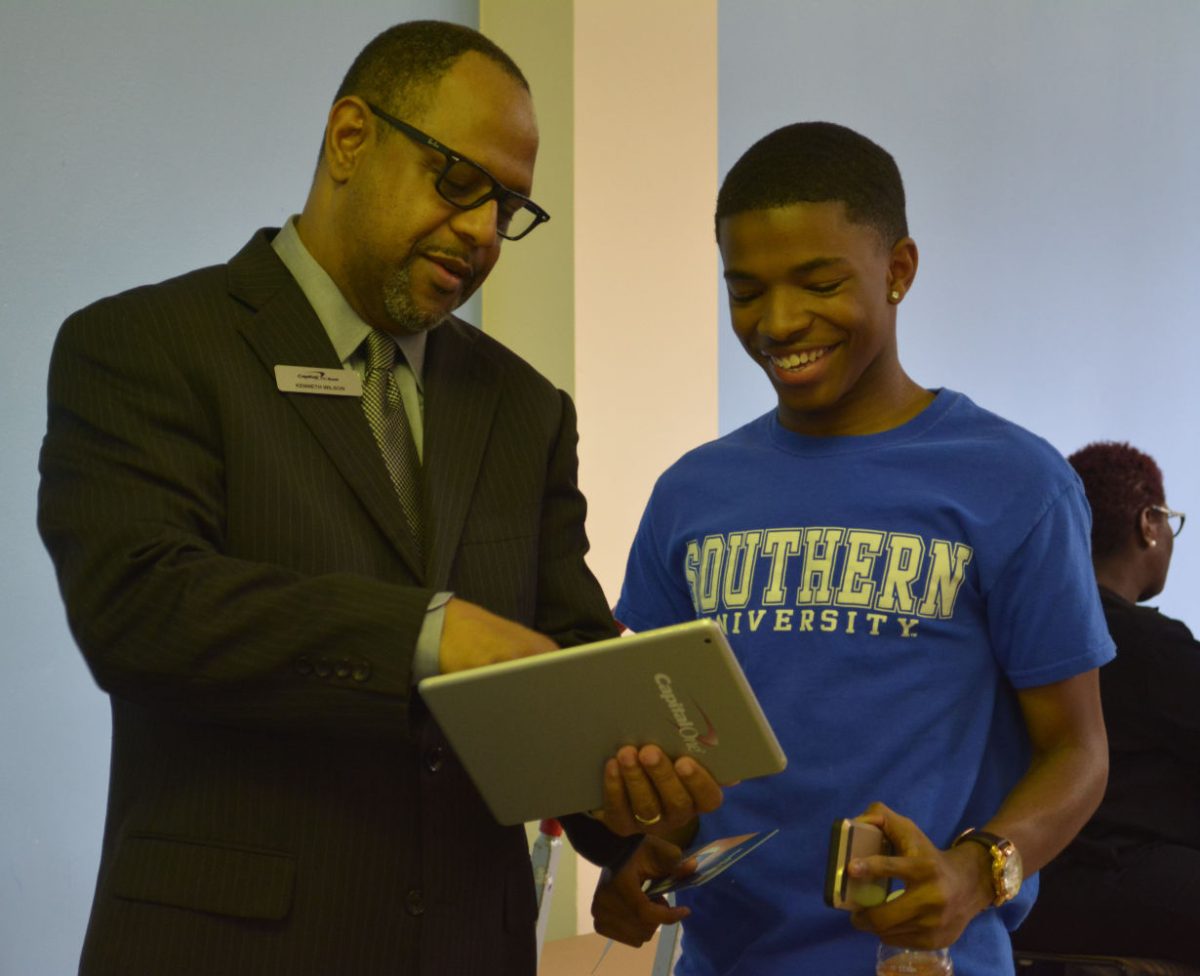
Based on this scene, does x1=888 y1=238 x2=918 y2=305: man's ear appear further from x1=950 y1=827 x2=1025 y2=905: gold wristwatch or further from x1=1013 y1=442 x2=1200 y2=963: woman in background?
x1=1013 y1=442 x2=1200 y2=963: woman in background

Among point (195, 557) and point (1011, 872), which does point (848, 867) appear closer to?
point (1011, 872)

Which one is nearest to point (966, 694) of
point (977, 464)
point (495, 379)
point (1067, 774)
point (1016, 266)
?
point (1067, 774)

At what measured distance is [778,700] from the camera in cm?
176

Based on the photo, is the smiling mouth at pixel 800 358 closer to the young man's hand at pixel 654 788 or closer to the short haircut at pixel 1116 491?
the young man's hand at pixel 654 788

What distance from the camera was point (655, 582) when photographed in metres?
2.00

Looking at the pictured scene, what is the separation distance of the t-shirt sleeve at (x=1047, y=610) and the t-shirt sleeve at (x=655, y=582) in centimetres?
43

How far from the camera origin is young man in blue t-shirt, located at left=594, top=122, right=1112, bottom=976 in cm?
169

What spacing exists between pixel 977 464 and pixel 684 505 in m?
0.40

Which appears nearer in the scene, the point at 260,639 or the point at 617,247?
the point at 260,639

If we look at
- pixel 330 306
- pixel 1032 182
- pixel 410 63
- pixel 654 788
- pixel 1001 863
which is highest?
pixel 1032 182

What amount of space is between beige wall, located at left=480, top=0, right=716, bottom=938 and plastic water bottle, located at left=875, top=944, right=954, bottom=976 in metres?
2.36

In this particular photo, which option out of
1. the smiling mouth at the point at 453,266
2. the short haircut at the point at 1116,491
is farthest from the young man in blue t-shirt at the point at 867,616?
the short haircut at the point at 1116,491

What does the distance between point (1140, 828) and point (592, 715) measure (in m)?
2.21

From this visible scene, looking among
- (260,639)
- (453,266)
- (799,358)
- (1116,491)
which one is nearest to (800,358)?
(799,358)
